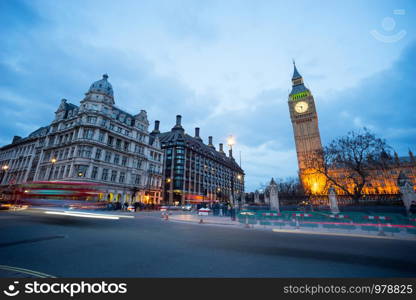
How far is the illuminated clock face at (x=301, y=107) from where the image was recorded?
80300 mm

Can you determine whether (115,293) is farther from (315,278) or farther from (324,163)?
(324,163)

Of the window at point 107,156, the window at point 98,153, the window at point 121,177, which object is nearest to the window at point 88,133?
the window at point 98,153

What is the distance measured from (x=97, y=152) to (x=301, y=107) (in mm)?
84372

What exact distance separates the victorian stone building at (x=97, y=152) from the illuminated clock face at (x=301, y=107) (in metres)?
69.2

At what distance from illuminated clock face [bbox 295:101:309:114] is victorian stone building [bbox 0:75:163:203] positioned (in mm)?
69228

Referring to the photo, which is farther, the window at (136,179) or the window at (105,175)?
the window at (136,179)

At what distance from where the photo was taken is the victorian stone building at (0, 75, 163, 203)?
36.9m

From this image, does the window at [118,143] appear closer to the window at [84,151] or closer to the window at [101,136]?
the window at [101,136]

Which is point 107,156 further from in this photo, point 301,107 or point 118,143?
point 301,107

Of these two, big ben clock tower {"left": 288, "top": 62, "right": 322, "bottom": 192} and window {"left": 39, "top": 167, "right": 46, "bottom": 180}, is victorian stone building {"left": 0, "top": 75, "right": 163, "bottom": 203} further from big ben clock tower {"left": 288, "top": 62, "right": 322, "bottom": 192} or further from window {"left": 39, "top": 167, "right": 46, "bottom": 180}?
big ben clock tower {"left": 288, "top": 62, "right": 322, "bottom": 192}

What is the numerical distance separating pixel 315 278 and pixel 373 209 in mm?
20900

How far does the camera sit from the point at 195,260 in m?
4.75

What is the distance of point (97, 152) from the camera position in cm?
3850

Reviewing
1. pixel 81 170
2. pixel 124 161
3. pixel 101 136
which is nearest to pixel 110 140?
pixel 101 136
